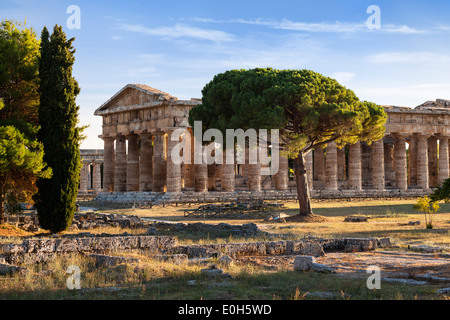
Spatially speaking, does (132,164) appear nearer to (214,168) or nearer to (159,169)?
(159,169)

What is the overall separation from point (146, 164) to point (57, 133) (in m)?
23.5

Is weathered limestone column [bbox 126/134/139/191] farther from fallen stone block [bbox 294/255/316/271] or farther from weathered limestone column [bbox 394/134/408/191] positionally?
fallen stone block [bbox 294/255/316/271]

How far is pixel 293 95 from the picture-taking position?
24.8 metres

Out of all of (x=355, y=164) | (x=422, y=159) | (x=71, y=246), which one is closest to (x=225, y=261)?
(x=71, y=246)

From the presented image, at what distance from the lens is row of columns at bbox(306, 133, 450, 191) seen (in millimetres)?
43844

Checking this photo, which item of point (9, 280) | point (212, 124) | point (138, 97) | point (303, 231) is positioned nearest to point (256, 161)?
point (138, 97)

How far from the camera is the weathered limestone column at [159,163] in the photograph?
40.0m

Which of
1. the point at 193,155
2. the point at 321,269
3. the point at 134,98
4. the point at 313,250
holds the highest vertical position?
the point at 134,98

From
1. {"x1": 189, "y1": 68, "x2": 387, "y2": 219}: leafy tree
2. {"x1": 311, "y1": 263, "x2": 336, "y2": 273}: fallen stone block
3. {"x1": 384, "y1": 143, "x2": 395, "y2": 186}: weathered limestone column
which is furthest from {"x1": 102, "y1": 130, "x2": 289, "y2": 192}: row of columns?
{"x1": 311, "y1": 263, "x2": 336, "y2": 273}: fallen stone block

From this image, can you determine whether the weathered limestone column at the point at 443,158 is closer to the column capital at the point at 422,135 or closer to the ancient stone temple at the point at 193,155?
the ancient stone temple at the point at 193,155

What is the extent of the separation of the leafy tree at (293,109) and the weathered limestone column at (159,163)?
12.9 metres

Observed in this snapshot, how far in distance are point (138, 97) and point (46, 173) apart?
24860 millimetres

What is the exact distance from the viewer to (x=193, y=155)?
43.8 metres
